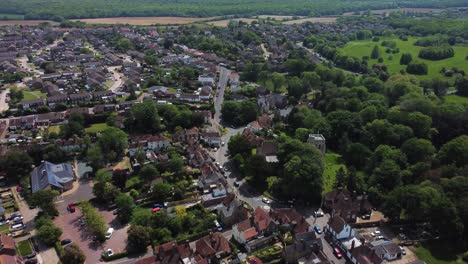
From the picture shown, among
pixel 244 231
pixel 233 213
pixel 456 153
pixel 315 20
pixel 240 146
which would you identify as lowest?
pixel 244 231

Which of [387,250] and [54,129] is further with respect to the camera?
[54,129]

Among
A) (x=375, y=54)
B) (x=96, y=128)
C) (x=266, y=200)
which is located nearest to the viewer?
(x=266, y=200)

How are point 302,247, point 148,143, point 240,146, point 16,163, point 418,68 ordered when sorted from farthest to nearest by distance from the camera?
point 418,68
point 148,143
point 240,146
point 16,163
point 302,247

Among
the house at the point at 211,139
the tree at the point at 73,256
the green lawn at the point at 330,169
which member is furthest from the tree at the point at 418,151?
the tree at the point at 73,256

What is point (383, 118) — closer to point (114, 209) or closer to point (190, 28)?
point (114, 209)

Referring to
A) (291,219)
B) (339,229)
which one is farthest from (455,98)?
(291,219)

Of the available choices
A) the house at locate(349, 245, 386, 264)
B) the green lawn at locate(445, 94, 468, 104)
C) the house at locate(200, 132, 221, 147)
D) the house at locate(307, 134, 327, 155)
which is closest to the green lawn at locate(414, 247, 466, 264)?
the house at locate(349, 245, 386, 264)

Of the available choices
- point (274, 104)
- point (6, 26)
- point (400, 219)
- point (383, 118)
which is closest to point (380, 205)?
point (400, 219)

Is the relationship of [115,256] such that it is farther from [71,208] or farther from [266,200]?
[266,200]
